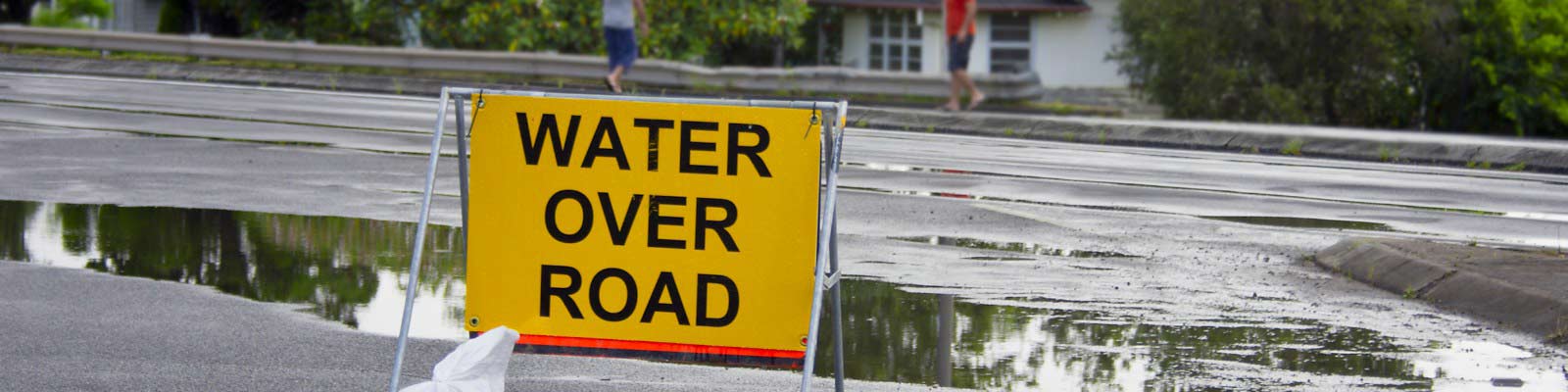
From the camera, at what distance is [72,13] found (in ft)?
122

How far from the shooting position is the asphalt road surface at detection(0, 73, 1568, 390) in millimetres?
7250

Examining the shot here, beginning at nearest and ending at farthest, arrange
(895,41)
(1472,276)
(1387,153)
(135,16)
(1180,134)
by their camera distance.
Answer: (1472,276) → (1387,153) → (1180,134) → (135,16) → (895,41)

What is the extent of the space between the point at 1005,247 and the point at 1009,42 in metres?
37.0

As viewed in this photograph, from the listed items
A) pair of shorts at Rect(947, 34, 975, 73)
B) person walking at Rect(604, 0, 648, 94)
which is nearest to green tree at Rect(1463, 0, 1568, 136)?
pair of shorts at Rect(947, 34, 975, 73)

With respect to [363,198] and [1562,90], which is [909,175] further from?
[1562,90]

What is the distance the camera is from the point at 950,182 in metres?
12.6

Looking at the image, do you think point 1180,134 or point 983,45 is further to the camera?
point 983,45

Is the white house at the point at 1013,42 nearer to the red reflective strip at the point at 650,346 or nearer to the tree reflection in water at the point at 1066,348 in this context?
the tree reflection in water at the point at 1066,348

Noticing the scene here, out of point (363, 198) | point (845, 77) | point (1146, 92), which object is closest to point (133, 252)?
point (363, 198)

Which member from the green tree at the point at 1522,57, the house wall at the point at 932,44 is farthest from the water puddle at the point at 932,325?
the house wall at the point at 932,44

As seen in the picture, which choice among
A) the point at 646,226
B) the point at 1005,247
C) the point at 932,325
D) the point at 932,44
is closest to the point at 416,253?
the point at 646,226

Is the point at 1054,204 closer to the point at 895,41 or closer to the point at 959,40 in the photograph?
the point at 959,40

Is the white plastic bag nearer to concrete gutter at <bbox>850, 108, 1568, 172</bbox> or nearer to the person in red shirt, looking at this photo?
concrete gutter at <bbox>850, 108, 1568, 172</bbox>

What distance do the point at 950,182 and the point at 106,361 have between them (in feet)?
24.2
